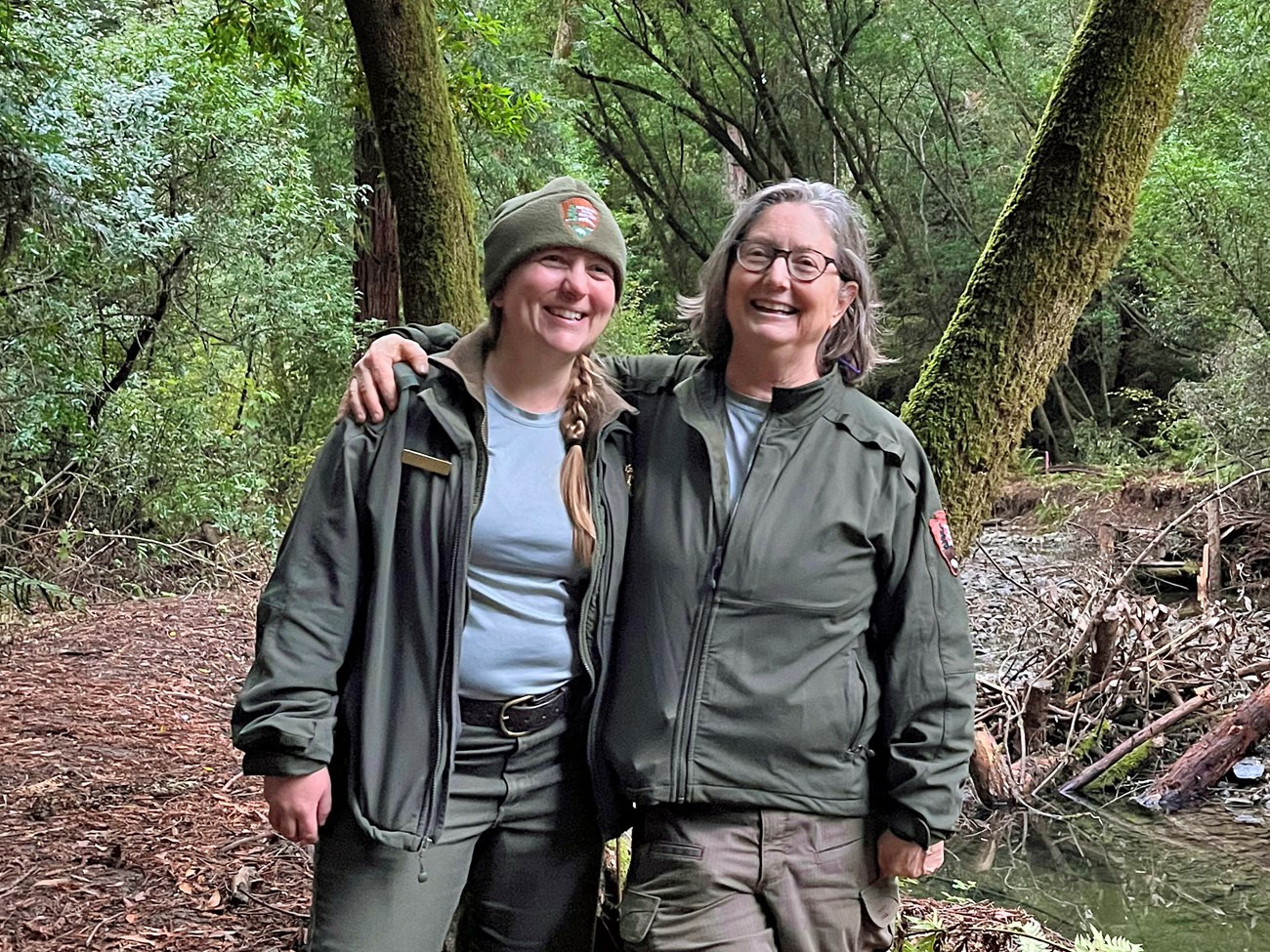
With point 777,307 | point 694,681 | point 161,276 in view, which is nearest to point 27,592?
point 161,276

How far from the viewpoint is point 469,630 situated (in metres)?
2.27

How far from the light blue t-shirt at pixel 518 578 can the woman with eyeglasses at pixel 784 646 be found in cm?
15

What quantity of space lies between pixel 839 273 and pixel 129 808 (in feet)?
11.6

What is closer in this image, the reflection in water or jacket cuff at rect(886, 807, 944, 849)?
jacket cuff at rect(886, 807, 944, 849)

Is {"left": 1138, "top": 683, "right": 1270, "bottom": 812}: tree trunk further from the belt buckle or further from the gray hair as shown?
the belt buckle

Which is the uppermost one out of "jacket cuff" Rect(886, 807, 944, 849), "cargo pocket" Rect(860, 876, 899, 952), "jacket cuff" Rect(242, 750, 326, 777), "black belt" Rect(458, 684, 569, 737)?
"black belt" Rect(458, 684, 569, 737)

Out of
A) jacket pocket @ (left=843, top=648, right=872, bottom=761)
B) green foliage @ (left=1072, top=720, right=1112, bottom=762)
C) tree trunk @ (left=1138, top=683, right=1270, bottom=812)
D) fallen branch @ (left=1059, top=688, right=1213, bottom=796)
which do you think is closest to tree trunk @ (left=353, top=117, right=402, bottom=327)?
green foliage @ (left=1072, top=720, right=1112, bottom=762)

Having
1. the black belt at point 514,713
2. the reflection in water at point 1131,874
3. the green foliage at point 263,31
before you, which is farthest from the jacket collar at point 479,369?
the green foliage at point 263,31

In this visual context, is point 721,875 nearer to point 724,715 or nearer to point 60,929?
point 724,715

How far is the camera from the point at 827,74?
21.2 meters

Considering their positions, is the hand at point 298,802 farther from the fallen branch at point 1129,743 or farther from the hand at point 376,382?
the fallen branch at point 1129,743

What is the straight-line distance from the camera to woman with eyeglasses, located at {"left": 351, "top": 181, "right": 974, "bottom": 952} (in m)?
2.25

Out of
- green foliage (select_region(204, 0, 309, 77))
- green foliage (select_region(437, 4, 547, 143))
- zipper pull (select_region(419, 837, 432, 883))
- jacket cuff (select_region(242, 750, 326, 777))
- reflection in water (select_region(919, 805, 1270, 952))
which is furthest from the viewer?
green foliage (select_region(204, 0, 309, 77))

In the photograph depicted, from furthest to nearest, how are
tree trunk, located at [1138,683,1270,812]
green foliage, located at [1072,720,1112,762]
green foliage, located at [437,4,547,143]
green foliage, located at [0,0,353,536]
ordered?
green foliage, located at [1072,720,1112,762], green foliage, located at [0,0,353,536], tree trunk, located at [1138,683,1270,812], green foliage, located at [437,4,547,143]
